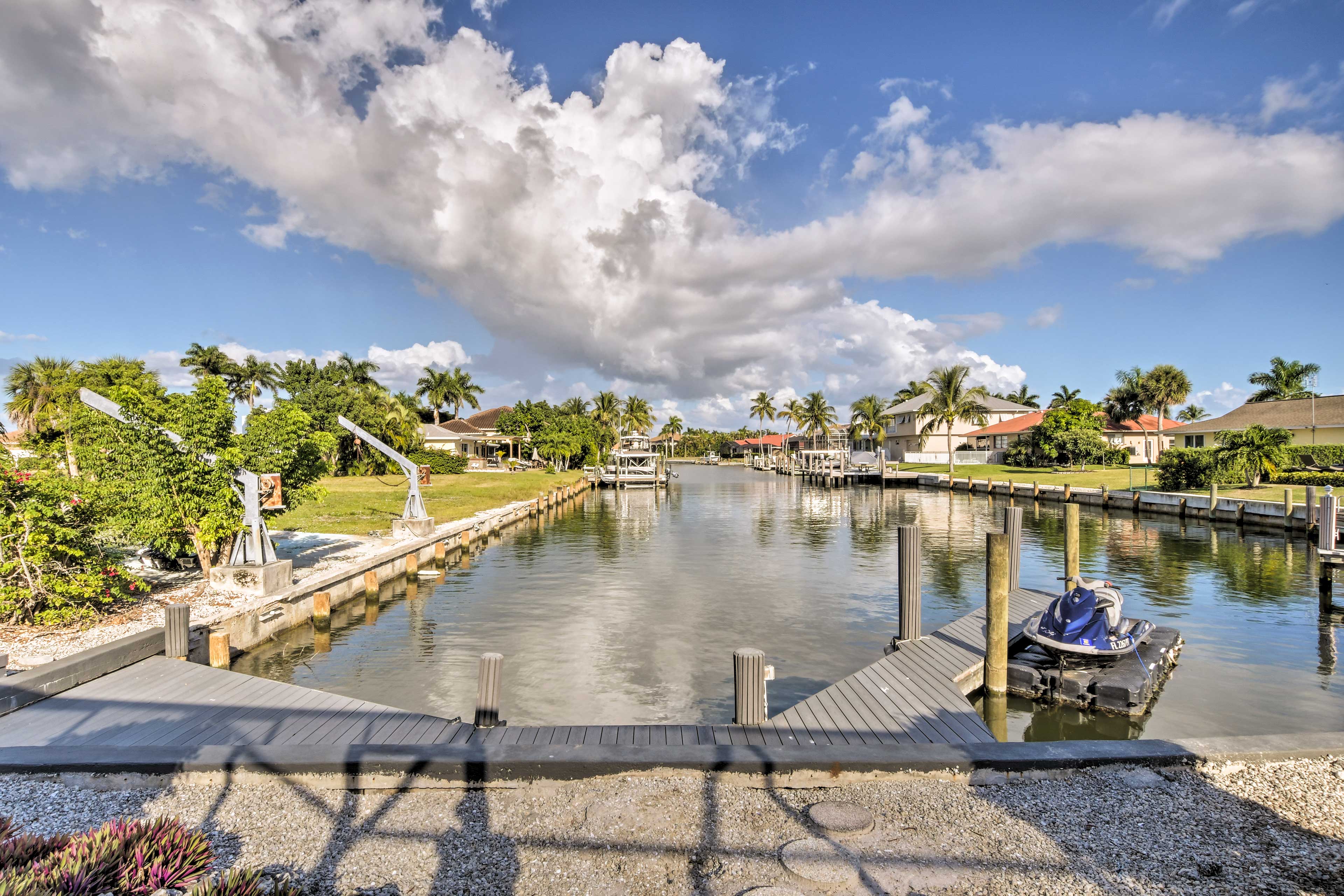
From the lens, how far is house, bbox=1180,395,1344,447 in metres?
49.9

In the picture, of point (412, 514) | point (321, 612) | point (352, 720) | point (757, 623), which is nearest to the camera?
point (352, 720)

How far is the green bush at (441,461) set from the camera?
59469mm

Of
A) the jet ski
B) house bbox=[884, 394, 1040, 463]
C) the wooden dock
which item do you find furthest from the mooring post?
house bbox=[884, 394, 1040, 463]

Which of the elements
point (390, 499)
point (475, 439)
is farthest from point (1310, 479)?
point (475, 439)

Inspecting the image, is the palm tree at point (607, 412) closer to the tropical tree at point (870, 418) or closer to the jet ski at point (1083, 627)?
the tropical tree at point (870, 418)

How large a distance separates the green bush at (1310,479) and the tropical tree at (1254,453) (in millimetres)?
1364

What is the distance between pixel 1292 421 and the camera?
53.3m

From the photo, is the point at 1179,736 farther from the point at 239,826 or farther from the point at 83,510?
the point at 83,510

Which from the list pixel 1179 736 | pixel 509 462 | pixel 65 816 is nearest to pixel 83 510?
pixel 65 816

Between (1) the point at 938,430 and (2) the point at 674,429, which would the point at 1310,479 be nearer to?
(1) the point at 938,430

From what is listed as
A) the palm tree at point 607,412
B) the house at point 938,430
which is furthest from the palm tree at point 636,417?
the house at point 938,430

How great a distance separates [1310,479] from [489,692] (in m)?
48.3

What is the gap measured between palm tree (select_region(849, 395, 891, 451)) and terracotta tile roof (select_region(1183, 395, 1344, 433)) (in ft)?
123

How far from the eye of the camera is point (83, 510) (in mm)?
12250
